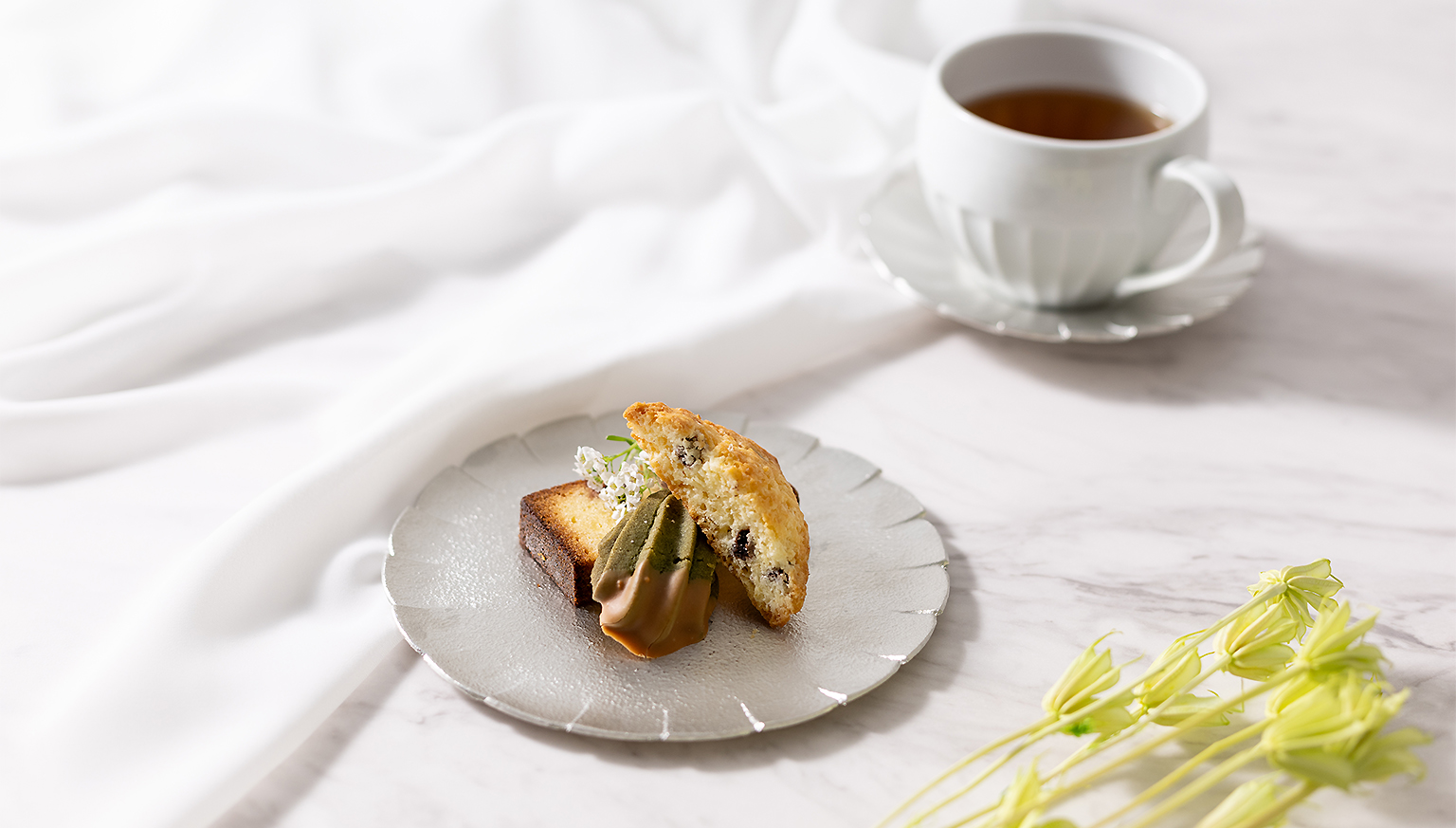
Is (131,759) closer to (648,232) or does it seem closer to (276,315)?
(276,315)

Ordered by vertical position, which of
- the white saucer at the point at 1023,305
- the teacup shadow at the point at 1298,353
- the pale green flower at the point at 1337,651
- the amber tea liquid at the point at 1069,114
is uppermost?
the amber tea liquid at the point at 1069,114

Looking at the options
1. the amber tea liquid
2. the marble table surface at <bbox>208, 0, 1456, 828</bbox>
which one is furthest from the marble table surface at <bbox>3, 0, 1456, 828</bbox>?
the amber tea liquid

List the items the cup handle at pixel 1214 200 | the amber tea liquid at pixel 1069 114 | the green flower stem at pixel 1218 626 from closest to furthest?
the green flower stem at pixel 1218 626 < the cup handle at pixel 1214 200 < the amber tea liquid at pixel 1069 114

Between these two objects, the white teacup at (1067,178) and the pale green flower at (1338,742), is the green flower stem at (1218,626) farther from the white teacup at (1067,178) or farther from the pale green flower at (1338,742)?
the white teacup at (1067,178)

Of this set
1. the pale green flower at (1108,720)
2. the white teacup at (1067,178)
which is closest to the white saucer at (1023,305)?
the white teacup at (1067,178)

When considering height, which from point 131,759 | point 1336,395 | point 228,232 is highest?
point 228,232

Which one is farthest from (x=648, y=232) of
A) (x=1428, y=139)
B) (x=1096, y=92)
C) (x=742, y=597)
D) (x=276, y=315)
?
(x=1428, y=139)
